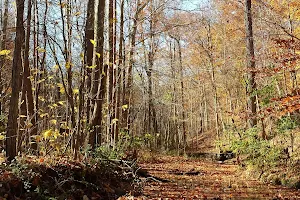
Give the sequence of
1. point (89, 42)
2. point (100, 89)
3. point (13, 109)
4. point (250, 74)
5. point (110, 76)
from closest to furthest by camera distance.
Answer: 1. point (13, 109)
2. point (89, 42)
3. point (100, 89)
4. point (110, 76)
5. point (250, 74)

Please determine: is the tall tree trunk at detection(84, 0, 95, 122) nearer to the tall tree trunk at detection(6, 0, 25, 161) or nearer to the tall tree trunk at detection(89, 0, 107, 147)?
the tall tree trunk at detection(89, 0, 107, 147)

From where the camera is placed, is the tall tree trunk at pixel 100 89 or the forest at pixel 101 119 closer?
the forest at pixel 101 119

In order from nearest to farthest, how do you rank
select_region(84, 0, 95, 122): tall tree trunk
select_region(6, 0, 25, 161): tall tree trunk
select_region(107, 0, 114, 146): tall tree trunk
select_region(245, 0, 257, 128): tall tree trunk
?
select_region(6, 0, 25, 161): tall tree trunk < select_region(84, 0, 95, 122): tall tree trunk < select_region(107, 0, 114, 146): tall tree trunk < select_region(245, 0, 257, 128): tall tree trunk

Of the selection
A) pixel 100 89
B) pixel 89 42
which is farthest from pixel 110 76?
pixel 89 42

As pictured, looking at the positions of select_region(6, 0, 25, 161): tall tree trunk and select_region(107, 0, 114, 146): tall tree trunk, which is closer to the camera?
select_region(6, 0, 25, 161): tall tree trunk

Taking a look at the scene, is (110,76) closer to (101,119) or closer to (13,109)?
(101,119)

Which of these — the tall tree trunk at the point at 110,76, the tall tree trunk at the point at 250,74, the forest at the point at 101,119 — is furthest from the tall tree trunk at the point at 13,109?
the tall tree trunk at the point at 250,74

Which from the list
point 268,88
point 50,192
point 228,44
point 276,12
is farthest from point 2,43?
point 228,44

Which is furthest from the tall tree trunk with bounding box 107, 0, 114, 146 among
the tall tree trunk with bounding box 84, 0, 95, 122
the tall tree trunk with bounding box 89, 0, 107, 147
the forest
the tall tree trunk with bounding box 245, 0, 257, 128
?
the tall tree trunk with bounding box 245, 0, 257, 128

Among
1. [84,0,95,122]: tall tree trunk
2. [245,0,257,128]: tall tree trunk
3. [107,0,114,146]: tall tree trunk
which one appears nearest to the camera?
[84,0,95,122]: tall tree trunk

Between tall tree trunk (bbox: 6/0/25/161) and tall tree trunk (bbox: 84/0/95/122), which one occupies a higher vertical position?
tall tree trunk (bbox: 84/0/95/122)

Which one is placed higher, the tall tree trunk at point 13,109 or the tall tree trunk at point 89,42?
the tall tree trunk at point 89,42

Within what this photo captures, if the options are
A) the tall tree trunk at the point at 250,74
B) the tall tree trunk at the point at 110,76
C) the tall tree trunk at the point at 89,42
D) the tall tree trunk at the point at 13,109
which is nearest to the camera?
the tall tree trunk at the point at 13,109

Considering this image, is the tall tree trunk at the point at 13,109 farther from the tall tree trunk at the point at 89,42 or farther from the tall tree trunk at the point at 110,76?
the tall tree trunk at the point at 110,76
